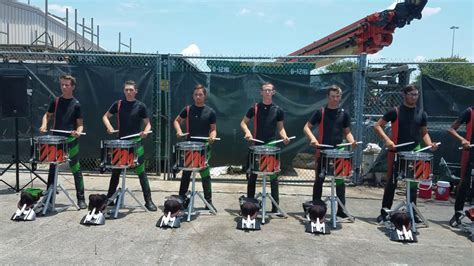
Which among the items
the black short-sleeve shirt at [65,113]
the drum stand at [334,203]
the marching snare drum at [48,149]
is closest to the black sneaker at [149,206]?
the marching snare drum at [48,149]

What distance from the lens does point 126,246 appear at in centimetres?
479

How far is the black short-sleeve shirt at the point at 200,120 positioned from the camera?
Answer: 611 cm

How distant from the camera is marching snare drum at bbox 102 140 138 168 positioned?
226 inches

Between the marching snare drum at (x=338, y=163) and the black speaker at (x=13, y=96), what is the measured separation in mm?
5242

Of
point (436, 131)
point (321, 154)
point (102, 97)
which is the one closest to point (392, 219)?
point (321, 154)

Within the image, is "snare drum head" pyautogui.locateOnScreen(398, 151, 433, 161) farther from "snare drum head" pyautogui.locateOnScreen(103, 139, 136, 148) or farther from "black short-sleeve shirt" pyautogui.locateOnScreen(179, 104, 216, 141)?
"snare drum head" pyautogui.locateOnScreen(103, 139, 136, 148)

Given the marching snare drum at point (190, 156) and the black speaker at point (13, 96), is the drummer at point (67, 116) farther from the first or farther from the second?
the marching snare drum at point (190, 156)

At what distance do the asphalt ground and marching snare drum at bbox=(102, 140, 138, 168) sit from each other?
80 centimetres

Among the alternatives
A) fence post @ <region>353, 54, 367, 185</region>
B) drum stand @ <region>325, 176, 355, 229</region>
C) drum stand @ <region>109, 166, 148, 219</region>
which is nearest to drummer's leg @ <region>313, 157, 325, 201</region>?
drum stand @ <region>325, 176, 355, 229</region>

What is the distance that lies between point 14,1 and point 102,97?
22.1 meters

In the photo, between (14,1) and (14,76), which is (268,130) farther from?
(14,1)

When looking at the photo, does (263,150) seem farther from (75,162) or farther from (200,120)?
(75,162)

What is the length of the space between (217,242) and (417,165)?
2812 mm

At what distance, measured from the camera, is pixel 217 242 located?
501 centimetres
